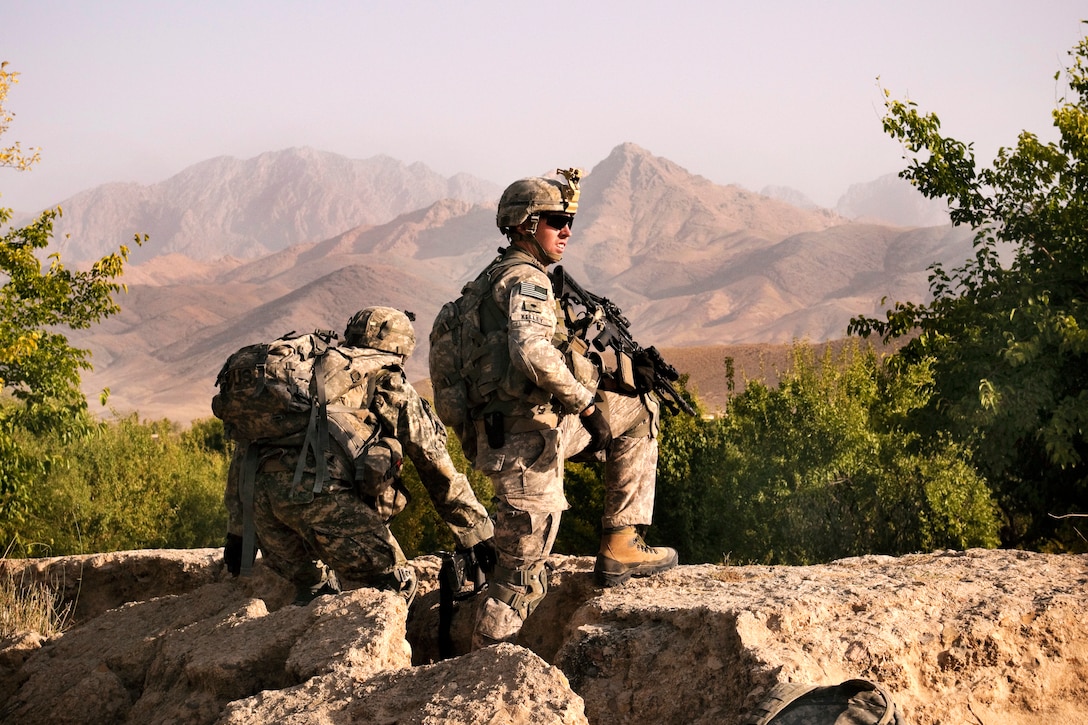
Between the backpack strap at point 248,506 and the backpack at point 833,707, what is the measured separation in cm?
311

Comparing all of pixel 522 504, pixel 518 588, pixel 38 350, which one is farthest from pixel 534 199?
pixel 38 350

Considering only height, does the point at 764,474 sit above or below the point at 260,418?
below

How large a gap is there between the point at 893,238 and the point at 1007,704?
95078 mm

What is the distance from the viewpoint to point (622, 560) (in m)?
4.91

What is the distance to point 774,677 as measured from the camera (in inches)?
132

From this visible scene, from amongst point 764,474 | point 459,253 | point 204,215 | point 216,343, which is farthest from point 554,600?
point 204,215

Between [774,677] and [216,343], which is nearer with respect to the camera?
[774,677]

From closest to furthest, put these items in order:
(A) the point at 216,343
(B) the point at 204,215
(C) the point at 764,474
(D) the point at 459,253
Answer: (C) the point at 764,474, (A) the point at 216,343, (D) the point at 459,253, (B) the point at 204,215

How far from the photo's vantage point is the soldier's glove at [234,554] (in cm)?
566

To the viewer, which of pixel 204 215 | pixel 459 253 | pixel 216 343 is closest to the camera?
pixel 216 343

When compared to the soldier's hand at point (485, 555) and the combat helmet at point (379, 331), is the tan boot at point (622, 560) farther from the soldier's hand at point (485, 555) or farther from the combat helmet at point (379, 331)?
the combat helmet at point (379, 331)

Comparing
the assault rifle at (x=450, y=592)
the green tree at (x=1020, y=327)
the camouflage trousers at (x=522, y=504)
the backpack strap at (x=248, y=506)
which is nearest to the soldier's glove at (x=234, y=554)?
the backpack strap at (x=248, y=506)

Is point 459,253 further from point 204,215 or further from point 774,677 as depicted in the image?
point 774,677

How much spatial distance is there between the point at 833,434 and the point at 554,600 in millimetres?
3952
